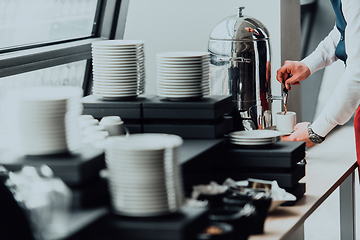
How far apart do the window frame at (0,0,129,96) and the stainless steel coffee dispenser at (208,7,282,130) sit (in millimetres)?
752

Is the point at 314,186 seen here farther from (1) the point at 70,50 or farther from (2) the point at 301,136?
(1) the point at 70,50

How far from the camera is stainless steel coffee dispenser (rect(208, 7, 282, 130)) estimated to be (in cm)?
191

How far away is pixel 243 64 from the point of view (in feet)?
6.27

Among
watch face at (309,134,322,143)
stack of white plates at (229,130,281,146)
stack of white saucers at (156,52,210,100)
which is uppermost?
stack of white saucers at (156,52,210,100)

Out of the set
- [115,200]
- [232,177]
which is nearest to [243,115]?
[232,177]

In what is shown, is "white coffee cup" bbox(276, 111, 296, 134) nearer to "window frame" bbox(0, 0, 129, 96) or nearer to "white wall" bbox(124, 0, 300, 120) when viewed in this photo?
"white wall" bbox(124, 0, 300, 120)

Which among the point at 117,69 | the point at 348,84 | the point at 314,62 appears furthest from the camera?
the point at 314,62

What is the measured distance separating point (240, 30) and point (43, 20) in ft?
3.23

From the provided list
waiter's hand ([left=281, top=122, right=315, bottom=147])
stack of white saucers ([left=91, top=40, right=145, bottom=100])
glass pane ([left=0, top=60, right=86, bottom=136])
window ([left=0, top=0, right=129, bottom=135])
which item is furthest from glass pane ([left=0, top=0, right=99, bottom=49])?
waiter's hand ([left=281, top=122, right=315, bottom=147])

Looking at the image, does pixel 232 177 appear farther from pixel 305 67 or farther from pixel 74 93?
pixel 305 67

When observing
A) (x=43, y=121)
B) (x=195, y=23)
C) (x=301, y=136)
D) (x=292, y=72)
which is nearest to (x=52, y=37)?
(x=195, y=23)

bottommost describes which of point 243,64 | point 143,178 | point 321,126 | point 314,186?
point 314,186

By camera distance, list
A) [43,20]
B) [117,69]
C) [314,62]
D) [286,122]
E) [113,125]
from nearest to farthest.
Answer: [113,125]
[117,69]
[286,122]
[314,62]
[43,20]

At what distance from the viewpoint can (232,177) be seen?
151 cm
